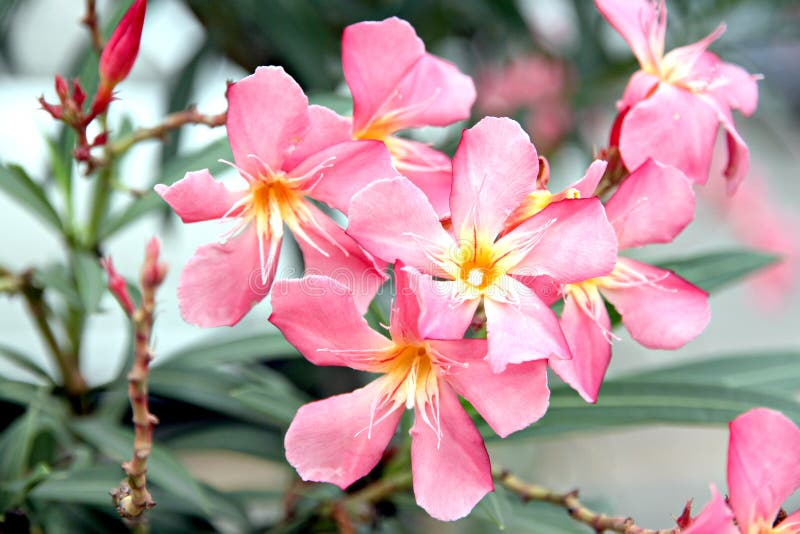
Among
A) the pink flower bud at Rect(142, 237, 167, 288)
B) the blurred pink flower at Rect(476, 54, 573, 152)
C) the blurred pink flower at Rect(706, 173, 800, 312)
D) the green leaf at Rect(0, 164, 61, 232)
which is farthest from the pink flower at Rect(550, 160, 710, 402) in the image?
the blurred pink flower at Rect(706, 173, 800, 312)

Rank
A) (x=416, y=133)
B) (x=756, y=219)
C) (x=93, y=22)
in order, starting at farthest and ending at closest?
1. (x=756, y=219)
2. (x=416, y=133)
3. (x=93, y=22)

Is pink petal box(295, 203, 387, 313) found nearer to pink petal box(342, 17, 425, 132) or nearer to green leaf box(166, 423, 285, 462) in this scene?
pink petal box(342, 17, 425, 132)

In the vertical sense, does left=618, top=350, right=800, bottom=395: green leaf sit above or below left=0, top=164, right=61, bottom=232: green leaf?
below

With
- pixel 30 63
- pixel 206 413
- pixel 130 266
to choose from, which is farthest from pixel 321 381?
pixel 30 63

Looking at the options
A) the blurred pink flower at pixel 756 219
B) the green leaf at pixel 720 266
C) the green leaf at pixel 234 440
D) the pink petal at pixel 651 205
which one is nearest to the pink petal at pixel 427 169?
the pink petal at pixel 651 205

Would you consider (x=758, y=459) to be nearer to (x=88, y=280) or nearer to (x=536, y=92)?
(x=88, y=280)

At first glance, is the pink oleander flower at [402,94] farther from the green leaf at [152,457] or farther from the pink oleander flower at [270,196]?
the green leaf at [152,457]

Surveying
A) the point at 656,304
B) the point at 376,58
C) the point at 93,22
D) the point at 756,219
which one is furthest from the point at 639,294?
the point at 756,219
